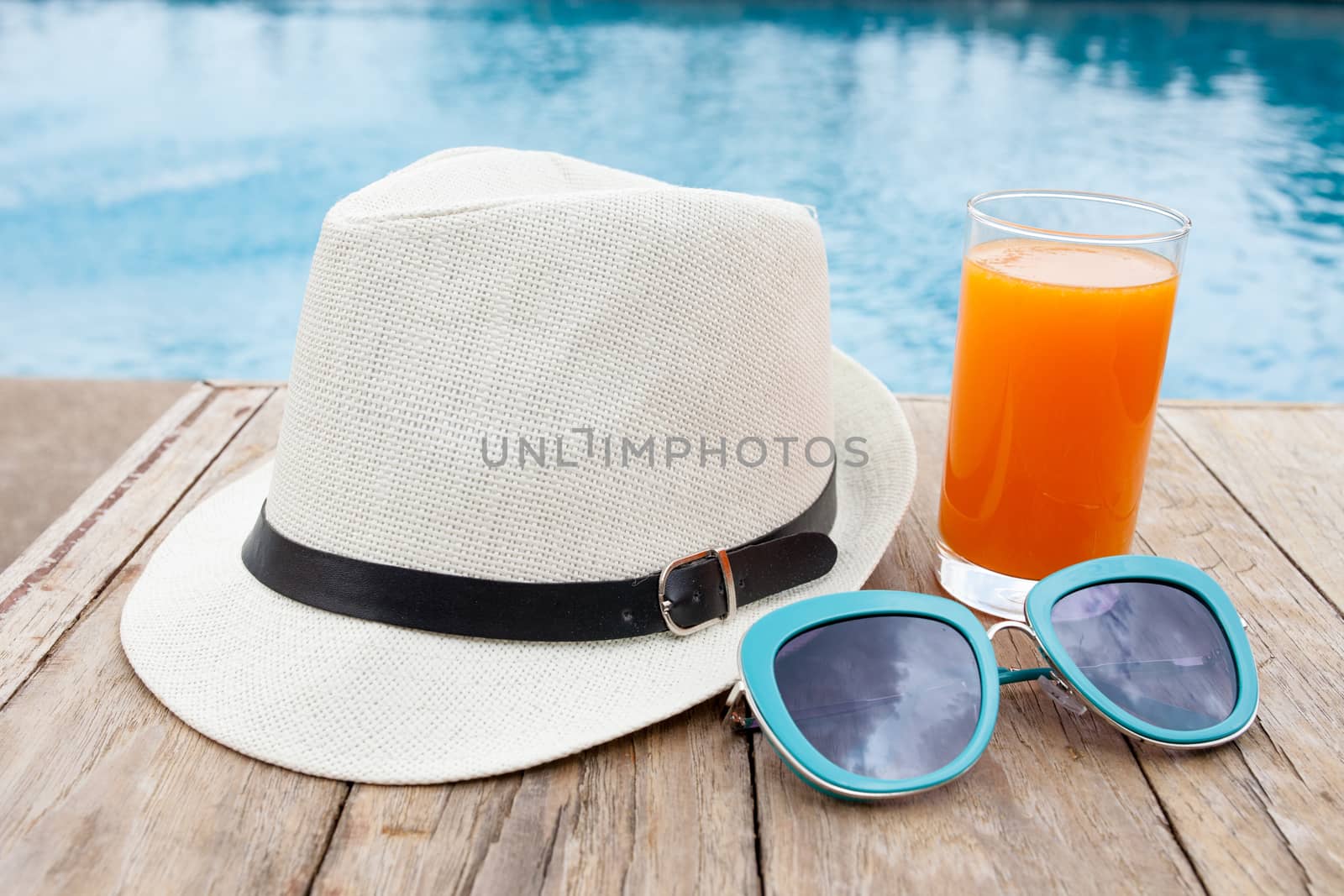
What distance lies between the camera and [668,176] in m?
5.27

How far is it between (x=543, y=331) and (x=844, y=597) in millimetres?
272

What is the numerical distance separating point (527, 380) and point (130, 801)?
1.18ft

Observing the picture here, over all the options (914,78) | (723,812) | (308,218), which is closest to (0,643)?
(723,812)

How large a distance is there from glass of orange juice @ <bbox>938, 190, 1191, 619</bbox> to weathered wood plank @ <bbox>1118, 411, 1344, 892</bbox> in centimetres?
13

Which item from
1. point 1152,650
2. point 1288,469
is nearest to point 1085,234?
point 1152,650

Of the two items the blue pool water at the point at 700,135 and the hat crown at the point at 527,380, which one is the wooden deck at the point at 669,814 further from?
the blue pool water at the point at 700,135

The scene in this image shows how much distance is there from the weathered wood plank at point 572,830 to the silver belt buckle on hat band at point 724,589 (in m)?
0.08

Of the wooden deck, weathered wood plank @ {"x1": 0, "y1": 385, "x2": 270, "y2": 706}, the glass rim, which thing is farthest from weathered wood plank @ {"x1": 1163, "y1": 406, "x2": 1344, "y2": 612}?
weathered wood plank @ {"x1": 0, "y1": 385, "x2": 270, "y2": 706}

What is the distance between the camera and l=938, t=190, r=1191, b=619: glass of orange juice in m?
0.75

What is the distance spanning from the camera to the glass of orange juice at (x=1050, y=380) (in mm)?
749

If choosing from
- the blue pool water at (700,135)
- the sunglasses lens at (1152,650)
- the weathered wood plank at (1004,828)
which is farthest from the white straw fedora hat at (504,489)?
the blue pool water at (700,135)

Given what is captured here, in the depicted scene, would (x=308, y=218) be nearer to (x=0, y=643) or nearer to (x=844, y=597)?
(x=0, y=643)

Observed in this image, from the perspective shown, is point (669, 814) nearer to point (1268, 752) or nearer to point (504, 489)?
point (504, 489)

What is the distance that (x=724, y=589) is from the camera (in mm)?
728
